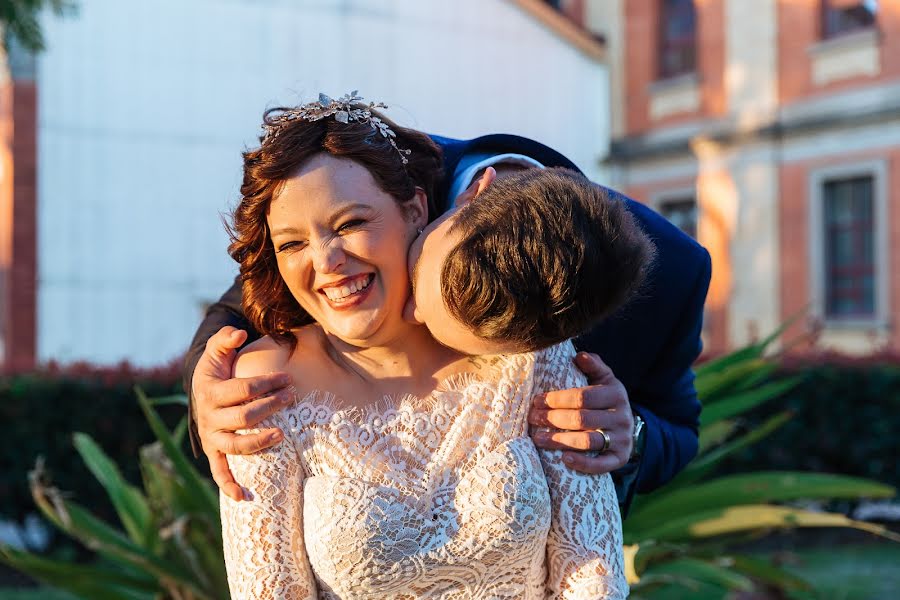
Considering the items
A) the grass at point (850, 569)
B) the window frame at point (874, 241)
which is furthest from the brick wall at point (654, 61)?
the grass at point (850, 569)

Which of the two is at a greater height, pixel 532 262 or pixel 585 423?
Result: pixel 532 262

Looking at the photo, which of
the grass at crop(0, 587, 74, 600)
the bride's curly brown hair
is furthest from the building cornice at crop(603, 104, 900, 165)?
the bride's curly brown hair

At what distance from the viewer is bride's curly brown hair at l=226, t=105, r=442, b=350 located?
2137 millimetres

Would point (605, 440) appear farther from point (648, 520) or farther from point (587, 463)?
point (648, 520)

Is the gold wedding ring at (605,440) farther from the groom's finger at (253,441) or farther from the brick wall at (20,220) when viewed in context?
the brick wall at (20,220)

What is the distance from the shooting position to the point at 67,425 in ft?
24.1

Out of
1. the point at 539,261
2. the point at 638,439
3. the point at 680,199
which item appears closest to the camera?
the point at 539,261

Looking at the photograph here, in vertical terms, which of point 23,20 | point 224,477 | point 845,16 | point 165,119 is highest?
point 845,16

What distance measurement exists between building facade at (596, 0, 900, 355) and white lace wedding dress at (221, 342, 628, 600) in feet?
50.0

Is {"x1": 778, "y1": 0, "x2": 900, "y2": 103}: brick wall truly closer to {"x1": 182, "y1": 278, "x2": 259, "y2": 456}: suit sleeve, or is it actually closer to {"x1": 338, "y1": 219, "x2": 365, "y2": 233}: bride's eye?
{"x1": 182, "y1": 278, "x2": 259, "y2": 456}: suit sleeve

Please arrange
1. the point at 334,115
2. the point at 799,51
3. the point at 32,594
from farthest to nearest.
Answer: the point at 799,51, the point at 32,594, the point at 334,115

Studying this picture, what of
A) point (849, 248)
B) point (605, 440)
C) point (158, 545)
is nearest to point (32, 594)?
point (158, 545)

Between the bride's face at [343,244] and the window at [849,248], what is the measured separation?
17.0 m

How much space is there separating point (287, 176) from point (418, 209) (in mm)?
273
